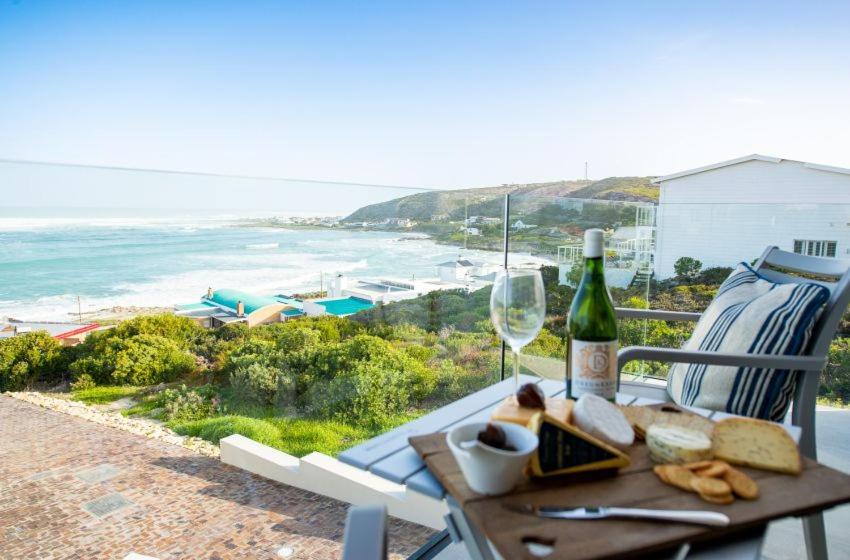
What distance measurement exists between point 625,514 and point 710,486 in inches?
4.9

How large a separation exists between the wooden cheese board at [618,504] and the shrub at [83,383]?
3430 millimetres

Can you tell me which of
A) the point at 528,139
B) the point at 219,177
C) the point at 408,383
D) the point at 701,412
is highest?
the point at 528,139

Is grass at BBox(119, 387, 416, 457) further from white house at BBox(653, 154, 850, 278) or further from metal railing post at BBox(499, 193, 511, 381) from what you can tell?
white house at BBox(653, 154, 850, 278)

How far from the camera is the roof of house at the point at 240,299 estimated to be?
3928 millimetres

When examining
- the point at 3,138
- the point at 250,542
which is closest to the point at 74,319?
the point at 250,542

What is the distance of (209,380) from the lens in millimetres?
3936

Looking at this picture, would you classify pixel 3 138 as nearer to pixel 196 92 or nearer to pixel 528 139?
pixel 196 92

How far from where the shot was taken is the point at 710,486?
0.66 meters

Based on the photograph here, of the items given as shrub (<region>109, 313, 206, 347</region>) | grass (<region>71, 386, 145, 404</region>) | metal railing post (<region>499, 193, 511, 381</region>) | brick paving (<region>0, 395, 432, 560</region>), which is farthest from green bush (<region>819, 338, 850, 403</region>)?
grass (<region>71, 386, 145, 404</region>)

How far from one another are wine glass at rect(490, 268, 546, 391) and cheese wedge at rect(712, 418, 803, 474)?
1.09 ft

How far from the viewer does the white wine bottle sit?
0.94 meters

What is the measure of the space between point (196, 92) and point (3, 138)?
30.0 ft

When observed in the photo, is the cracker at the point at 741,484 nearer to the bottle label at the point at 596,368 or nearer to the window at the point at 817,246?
the bottle label at the point at 596,368

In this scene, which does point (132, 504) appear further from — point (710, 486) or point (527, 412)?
point (710, 486)
